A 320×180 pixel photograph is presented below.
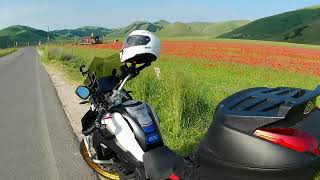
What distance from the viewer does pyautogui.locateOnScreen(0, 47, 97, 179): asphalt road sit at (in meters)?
5.70

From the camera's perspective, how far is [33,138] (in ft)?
24.6

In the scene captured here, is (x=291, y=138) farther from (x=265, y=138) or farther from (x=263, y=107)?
(x=263, y=107)

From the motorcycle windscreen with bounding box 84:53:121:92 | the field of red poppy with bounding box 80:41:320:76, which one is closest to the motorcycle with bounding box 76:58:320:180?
the motorcycle windscreen with bounding box 84:53:121:92

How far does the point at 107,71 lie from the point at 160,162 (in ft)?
4.18

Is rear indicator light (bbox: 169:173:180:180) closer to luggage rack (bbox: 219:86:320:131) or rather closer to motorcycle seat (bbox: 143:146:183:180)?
motorcycle seat (bbox: 143:146:183:180)

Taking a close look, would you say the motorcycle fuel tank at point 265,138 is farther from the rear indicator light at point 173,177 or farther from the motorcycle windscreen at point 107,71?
the motorcycle windscreen at point 107,71

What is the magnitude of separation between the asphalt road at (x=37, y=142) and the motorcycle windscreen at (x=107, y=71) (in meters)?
1.50

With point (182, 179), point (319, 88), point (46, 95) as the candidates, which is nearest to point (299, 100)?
point (319, 88)

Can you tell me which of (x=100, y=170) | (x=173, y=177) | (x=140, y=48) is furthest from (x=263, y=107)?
(x=100, y=170)

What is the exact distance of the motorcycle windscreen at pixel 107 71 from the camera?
4.45 m

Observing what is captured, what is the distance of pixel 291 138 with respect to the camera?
2404mm

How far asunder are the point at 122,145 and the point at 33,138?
153 inches

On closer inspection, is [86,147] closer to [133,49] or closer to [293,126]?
[133,49]

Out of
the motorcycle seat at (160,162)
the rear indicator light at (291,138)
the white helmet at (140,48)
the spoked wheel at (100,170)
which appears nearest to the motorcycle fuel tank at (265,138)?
the rear indicator light at (291,138)
